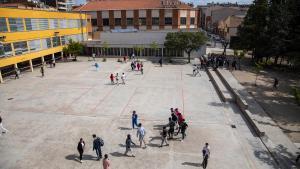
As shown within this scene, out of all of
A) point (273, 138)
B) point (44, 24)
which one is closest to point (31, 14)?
point (44, 24)

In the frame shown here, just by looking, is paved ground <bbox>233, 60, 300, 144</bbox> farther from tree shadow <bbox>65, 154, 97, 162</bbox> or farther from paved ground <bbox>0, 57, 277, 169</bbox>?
tree shadow <bbox>65, 154, 97, 162</bbox>

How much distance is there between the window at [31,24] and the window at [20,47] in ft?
7.52

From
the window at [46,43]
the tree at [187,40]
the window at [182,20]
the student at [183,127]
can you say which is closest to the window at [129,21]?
the window at [182,20]

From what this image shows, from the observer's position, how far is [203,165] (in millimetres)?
11688

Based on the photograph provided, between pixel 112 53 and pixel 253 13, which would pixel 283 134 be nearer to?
pixel 253 13

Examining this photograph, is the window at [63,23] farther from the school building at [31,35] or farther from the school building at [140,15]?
the school building at [140,15]

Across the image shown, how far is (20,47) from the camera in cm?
3089

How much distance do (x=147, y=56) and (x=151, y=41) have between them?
3003mm

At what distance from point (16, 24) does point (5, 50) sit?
3.92 m

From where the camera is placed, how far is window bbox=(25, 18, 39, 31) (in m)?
31.9

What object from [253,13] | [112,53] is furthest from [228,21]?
[112,53]

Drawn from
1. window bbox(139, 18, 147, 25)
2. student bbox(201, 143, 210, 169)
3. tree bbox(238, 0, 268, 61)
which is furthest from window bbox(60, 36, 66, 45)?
student bbox(201, 143, 210, 169)

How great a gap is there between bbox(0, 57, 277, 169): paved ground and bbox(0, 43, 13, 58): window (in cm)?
336

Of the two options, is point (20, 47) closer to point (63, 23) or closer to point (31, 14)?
point (31, 14)
